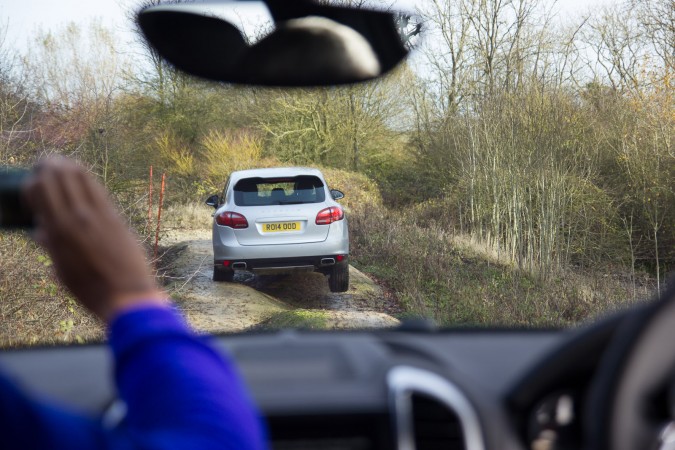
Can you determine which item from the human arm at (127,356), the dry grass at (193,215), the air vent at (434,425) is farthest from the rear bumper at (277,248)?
the human arm at (127,356)

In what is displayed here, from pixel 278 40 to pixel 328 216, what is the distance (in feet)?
31.6

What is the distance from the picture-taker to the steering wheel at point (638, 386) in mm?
1300

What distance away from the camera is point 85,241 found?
82 centimetres

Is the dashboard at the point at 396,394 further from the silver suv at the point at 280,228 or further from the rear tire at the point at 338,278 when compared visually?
the rear tire at the point at 338,278

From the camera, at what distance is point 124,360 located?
2.68 ft

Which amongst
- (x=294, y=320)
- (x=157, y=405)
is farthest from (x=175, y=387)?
(x=294, y=320)

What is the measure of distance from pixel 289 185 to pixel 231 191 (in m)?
0.89

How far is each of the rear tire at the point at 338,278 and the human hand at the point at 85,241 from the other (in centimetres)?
1020

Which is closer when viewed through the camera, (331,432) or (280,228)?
(331,432)

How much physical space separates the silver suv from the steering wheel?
370 inches

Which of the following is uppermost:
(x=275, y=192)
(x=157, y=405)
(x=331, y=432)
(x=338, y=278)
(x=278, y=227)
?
(x=157, y=405)

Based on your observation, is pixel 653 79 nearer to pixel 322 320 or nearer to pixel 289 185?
pixel 289 185

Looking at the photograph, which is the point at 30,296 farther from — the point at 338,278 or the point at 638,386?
the point at 638,386

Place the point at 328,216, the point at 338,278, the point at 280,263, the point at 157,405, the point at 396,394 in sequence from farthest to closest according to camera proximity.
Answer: the point at 338,278, the point at 328,216, the point at 280,263, the point at 396,394, the point at 157,405
